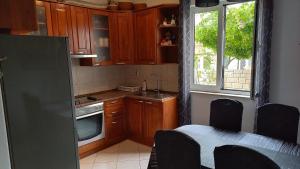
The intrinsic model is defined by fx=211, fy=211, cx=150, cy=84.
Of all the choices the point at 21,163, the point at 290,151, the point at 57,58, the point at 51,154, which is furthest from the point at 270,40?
the point at 21,163

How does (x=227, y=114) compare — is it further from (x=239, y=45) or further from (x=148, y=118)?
(x=148, y=118)

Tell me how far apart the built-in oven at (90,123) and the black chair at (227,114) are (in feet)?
5.51

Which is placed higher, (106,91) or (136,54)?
(136,54)

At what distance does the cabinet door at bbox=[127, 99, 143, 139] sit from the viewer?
3.50 metres

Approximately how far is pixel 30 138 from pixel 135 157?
173cm

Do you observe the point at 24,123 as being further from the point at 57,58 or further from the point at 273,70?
the point at 273,70

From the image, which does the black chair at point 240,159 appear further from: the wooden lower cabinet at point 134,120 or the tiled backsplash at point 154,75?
the tiled backsplash at point 154,75

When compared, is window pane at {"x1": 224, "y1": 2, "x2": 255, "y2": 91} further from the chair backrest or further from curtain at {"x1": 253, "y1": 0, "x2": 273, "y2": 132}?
the chair backrest

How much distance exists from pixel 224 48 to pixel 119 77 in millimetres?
2080

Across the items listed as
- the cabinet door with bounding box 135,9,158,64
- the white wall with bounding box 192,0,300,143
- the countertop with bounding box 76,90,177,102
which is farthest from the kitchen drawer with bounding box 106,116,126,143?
the white wall with bounding box 192,0,300,143

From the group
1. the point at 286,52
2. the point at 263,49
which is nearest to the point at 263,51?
the point at 263,49

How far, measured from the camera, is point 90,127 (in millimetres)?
3154

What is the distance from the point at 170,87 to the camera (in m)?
3.69

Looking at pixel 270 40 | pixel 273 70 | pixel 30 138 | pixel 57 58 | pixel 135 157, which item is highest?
pixel 270 40
